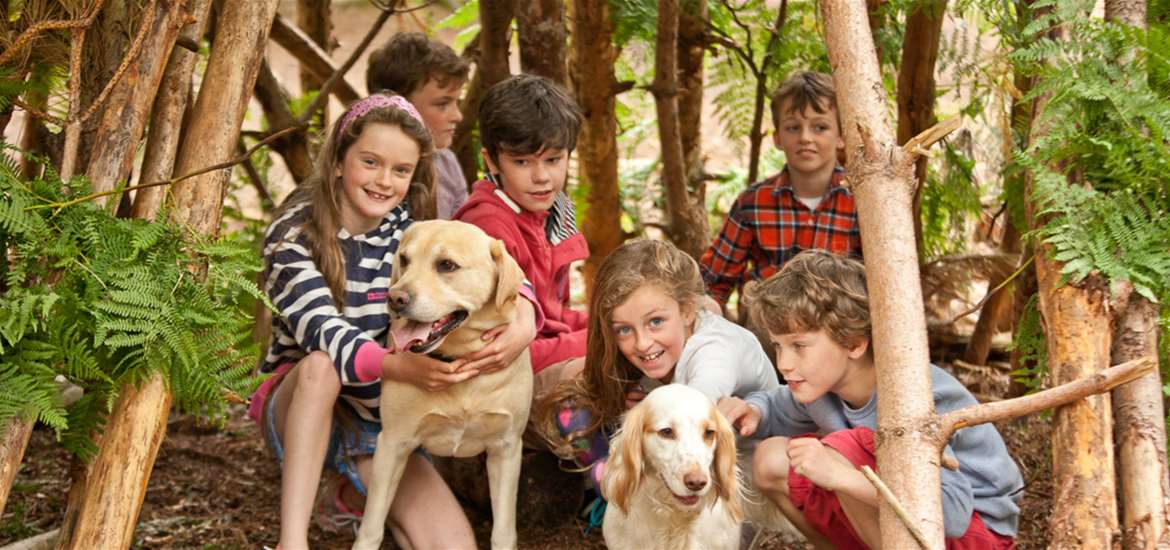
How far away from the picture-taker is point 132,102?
3.71m

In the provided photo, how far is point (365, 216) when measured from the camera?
445 centimetres

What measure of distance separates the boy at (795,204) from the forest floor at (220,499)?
1275 mm

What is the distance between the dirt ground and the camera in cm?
455

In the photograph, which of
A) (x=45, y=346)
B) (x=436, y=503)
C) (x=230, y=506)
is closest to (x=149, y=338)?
(x=45, y=346)

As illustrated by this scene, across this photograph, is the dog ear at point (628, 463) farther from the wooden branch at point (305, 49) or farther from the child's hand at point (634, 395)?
the wooden branch at point (305, 49)

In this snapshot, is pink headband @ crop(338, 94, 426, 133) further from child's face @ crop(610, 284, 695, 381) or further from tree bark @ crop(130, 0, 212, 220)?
child's face @ crop(610, 284, 695, 381)

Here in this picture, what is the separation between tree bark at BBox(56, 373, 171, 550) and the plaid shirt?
2874 millimetres

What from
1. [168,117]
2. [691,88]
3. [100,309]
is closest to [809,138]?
[691,88]

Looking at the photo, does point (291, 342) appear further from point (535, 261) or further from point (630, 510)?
point (630, 510)

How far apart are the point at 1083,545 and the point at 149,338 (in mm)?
2710

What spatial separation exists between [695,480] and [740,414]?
0.59 metres

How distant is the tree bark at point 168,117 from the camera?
150 inches

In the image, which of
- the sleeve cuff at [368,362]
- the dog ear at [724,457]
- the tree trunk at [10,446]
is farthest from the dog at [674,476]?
the tree trunk at [10,446]

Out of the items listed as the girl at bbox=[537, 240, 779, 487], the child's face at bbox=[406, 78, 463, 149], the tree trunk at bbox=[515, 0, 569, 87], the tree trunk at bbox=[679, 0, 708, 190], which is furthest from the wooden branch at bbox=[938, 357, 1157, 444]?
the tree trunk at bbox=[679, 0, 708, 190]
